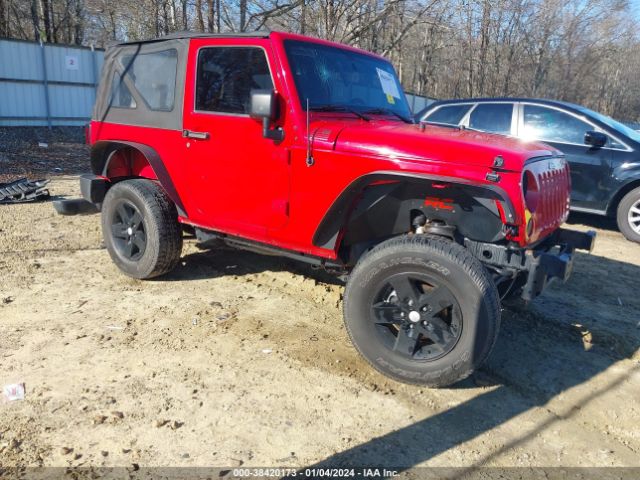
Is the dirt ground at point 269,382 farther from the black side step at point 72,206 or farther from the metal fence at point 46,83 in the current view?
the metal fence at point 46,83

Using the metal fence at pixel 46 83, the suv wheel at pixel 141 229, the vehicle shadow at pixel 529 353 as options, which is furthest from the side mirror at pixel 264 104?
the metal fence at pixel 46 83

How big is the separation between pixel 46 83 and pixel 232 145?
1452cm

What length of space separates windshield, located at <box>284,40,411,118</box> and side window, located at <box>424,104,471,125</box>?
144 inches

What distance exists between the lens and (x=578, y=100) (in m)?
40.2

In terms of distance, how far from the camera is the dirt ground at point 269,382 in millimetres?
2715

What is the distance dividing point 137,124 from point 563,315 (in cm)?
407

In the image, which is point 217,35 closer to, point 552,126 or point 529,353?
point 529,353

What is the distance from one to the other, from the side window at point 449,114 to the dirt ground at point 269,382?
12.3 feet

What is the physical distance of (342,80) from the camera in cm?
406

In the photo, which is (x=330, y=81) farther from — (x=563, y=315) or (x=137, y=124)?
(x=563, y=315)

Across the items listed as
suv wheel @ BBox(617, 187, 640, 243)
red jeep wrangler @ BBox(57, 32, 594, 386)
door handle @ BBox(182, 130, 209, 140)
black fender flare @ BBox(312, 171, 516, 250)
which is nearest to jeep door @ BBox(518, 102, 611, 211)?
suv wheel @ BBox(617, 187, 640, 243)

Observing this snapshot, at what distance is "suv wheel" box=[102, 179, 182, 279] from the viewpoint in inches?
181

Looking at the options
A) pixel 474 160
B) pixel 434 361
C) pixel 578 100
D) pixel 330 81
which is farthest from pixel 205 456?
pixel 578 100

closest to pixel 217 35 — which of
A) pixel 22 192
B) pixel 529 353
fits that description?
pixel 529 353
